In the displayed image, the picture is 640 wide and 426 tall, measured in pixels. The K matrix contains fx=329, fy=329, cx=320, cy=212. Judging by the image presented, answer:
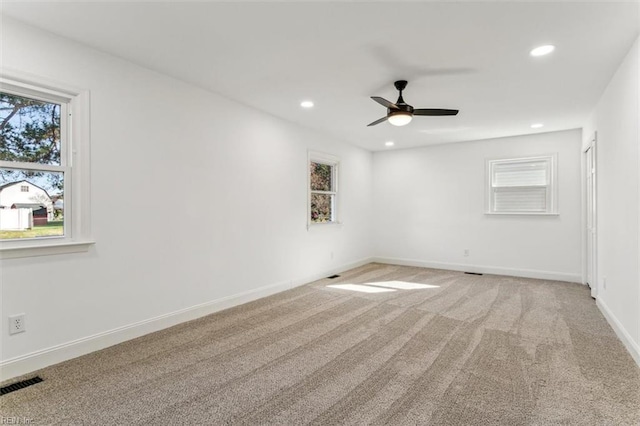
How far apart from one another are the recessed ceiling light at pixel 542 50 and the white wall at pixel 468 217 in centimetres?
336

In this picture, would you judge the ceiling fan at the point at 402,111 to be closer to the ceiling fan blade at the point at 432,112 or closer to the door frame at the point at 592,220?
the ceiling fan blade at the point at 432,112

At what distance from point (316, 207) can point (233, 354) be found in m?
3.41

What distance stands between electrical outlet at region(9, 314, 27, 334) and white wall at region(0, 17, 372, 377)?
0.04 meters

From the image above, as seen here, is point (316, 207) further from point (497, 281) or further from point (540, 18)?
point (540, 18)

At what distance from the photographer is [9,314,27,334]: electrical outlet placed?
91.0 inches

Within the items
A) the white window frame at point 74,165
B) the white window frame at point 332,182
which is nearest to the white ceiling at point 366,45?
the white window frame at point 74,165

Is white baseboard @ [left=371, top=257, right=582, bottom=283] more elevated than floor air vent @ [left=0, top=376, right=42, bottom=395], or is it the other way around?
white baseboard @ [left=371, top=257, right=582, bottom=283]

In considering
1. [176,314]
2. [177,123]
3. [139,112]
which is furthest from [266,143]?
[176,314]

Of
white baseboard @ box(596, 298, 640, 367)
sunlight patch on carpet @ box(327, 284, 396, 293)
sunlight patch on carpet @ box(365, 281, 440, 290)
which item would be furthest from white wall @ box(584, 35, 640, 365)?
sunlight patch on carpet @ box(327, 284, 396, 293)

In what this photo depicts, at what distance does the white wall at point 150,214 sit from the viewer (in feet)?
8.08

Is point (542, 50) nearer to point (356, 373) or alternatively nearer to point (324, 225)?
point (356, 373)

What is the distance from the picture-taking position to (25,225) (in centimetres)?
249

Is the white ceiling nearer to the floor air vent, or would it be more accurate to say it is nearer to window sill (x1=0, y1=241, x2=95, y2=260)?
window sill (x1=0, y1=241, x2=95, y2=260)

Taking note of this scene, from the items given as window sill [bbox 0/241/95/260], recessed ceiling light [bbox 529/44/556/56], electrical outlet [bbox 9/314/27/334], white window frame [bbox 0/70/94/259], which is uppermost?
recessed ceiling light [bbox 529/44/556/56]
